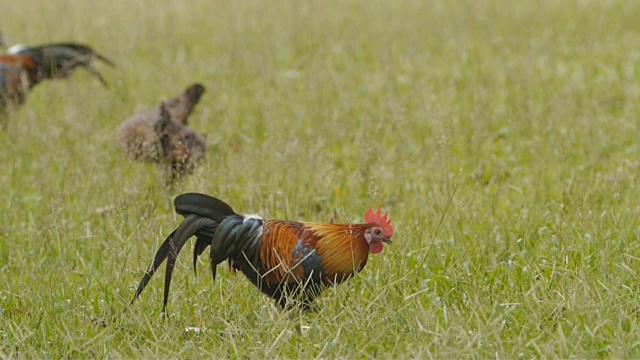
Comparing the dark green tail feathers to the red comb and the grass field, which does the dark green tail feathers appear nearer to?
the grass field

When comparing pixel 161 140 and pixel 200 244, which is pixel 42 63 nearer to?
pixel 161 140

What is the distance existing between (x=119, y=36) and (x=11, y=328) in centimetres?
717

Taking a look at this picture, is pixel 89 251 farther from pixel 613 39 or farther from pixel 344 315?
pixel 613 39

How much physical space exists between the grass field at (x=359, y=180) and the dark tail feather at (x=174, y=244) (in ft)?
0.62

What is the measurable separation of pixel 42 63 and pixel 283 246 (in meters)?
4.71

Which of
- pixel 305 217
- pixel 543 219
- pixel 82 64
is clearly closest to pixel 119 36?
pixel 82 64

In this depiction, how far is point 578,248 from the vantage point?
4633 mm

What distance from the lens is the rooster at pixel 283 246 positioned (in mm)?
4012

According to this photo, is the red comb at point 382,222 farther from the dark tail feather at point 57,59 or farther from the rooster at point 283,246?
the dark tail feather at point 57,59

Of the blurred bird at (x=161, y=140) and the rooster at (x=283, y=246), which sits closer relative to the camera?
the rooster at (x=283, y=246)

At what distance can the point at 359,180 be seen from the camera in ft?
19.4

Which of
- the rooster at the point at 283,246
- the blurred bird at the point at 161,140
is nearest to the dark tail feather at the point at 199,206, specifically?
the rooster at the point at 283,246

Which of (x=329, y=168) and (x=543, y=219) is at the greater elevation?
(x=329, y=168)

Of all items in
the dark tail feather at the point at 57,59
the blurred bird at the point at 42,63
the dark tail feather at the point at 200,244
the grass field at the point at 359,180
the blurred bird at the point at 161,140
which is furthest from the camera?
the dark tail feather at the point at 57,59
